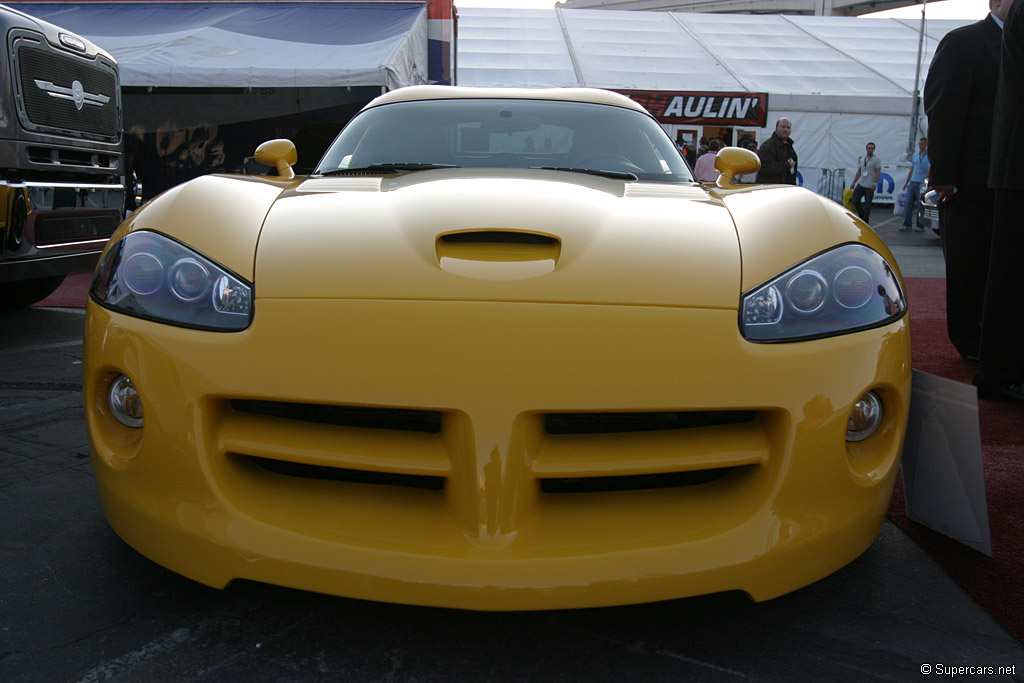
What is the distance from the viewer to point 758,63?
19125 mm

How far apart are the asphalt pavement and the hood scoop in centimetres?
66

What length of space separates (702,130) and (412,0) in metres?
8.13

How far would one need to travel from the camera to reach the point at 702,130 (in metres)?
17.2

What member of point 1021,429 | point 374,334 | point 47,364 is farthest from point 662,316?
point 47,364

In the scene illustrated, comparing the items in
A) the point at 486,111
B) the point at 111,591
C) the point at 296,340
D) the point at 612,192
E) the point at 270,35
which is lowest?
the point at 111,591

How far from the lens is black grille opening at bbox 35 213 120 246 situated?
4.36 m

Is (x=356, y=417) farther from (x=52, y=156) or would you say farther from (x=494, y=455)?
(x=52, y=156)

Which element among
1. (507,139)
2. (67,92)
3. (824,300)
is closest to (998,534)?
(824,300)

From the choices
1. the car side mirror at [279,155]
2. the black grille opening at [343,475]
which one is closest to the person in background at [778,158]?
the car side mirror at [279,155]

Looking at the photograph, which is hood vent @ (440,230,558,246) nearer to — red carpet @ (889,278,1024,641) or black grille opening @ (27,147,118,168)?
red carpet @ (889,278,1024,641)

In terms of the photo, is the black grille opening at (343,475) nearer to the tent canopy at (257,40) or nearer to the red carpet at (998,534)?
the red carpet at (998,534)

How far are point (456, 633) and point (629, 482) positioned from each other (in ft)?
1.39

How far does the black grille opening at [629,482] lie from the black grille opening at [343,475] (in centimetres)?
22

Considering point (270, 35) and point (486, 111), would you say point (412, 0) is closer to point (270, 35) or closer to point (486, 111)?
point (270, 35)
